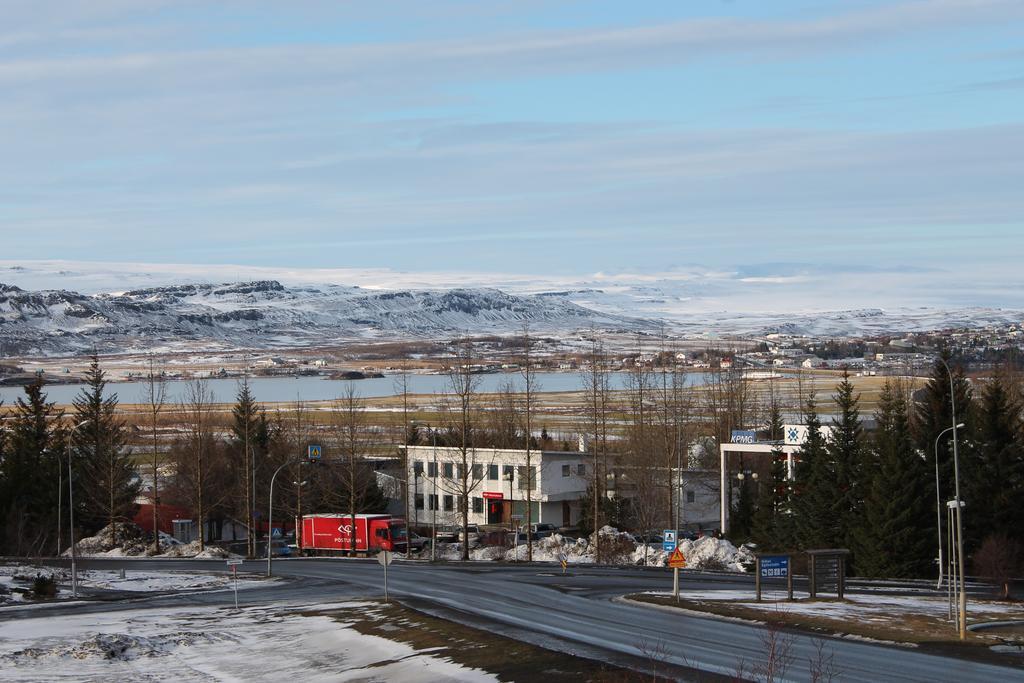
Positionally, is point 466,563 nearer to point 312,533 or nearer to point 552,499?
point 312,533

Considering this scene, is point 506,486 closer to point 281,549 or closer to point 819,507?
point 281,549

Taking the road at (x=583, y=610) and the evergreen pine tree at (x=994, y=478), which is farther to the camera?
the evergreen pine tree at (x=994, y=478)

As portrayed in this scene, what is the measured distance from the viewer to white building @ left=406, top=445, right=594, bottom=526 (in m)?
92.1

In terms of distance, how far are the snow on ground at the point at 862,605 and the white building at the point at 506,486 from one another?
44.9 m

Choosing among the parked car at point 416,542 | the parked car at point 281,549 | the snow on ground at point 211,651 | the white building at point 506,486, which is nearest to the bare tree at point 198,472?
the parked car at point 281,549

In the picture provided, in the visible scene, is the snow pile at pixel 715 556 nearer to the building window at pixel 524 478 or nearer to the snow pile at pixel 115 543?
the building window at pixel 524 478

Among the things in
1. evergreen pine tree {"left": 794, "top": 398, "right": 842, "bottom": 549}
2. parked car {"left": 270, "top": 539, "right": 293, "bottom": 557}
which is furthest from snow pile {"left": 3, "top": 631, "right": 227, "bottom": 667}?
parked car {"left": 270, "top": 539, "right": 293, "bottom": 557}

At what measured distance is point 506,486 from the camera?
311 feet

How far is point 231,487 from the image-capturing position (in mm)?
92000

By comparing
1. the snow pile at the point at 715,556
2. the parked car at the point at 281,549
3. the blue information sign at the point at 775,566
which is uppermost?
the blue information sign at the point at 775,566

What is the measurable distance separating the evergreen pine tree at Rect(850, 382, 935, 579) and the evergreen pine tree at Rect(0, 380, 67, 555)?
53179 millimetres

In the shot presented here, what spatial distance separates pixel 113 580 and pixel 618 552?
2872 centimetres

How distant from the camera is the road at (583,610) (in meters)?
29.2

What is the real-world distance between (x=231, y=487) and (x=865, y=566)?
52203 millimetres
